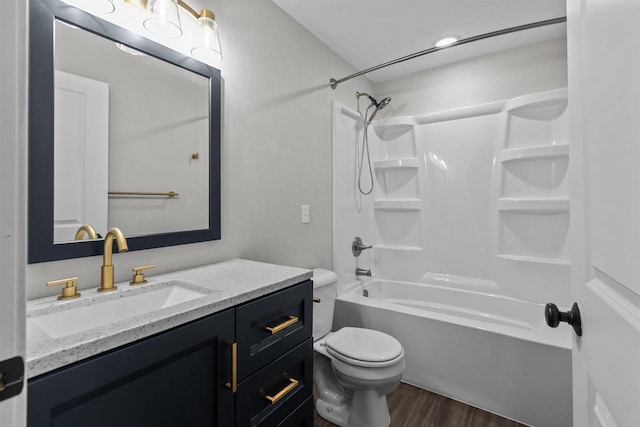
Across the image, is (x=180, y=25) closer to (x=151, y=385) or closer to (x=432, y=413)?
(x=151, y=385)

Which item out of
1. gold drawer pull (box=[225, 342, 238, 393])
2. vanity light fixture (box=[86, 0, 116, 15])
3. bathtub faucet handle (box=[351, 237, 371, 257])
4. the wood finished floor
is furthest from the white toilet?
vanity light fixture (box=[86, 0, 116, 15])

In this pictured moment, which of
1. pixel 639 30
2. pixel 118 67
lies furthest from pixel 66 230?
pixel 639 30

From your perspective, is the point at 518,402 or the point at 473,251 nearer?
the point at 518,402

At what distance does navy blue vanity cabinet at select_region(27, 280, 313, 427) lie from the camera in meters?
0.65

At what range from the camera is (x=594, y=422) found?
614mm

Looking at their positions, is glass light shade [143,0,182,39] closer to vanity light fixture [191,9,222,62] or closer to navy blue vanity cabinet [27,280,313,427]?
vanity light fixture [191,9,222,62]

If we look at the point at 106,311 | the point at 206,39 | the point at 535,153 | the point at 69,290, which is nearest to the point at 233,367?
the point at 106,311

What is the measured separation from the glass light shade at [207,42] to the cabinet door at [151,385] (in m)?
1.20

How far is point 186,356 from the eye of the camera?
846 mm

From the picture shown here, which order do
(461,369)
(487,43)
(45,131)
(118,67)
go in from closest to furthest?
1. (45,131)
2. (118,67)
3. (461,369)
4. (487,43)

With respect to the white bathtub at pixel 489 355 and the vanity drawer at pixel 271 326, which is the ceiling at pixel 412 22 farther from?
the white bathtub at pixel 489 355

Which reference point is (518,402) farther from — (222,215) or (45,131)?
(45,131)

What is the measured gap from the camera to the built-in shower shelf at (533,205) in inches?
89.4

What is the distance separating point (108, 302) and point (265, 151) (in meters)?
1.11
